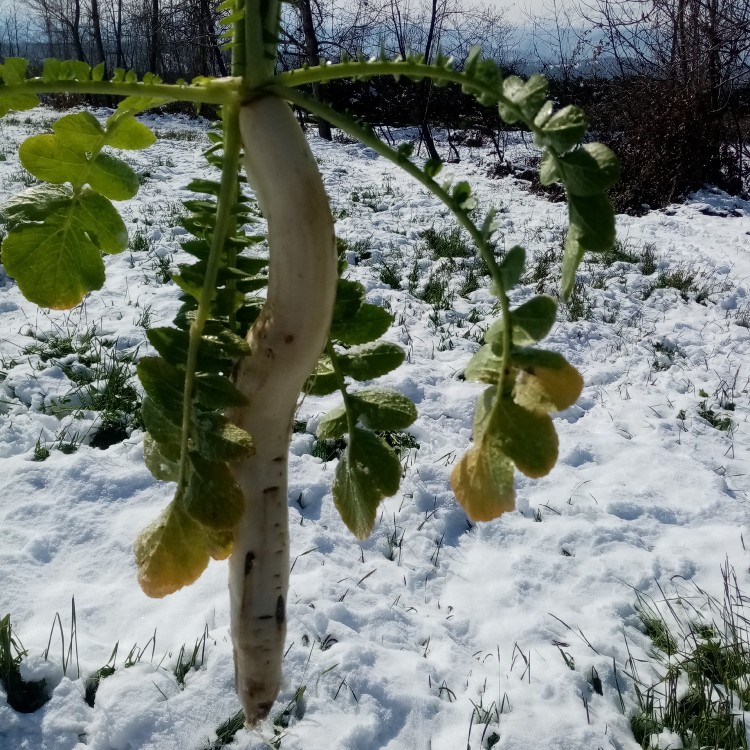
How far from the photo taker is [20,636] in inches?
59.6

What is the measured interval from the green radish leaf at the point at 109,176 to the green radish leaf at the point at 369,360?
0.88 feet

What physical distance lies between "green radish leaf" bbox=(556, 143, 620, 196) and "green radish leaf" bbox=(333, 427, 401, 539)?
300mm

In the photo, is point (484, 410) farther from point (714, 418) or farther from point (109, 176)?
point (714, 418)

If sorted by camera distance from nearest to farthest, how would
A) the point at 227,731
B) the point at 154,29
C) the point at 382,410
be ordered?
the point at 382,410
the point at 227,731
the point at 154,29

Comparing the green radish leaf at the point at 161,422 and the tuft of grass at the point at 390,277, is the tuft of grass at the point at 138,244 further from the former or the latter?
the green radish leaf at the point at 161,422

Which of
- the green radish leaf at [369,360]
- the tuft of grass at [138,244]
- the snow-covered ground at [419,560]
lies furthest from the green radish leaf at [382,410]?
the tuft of grass at [138,244]

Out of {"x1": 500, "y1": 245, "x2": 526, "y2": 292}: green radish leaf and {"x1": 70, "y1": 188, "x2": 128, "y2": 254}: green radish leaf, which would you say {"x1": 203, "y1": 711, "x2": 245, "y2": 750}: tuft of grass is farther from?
{"x1": 500, "y1": 245, "x2": 526, "y2": 292}: green radish leaf

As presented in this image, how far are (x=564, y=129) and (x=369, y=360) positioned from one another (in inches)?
12.6

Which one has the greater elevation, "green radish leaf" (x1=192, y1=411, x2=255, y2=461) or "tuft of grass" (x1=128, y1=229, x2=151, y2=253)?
"green radish leaf" (x1=192, y1=411, x2=255, y2=461)

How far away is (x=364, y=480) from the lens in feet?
2.12

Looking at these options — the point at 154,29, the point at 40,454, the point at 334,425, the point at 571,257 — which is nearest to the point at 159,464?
the point at 334,425

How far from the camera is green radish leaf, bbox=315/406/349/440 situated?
28.0 inches

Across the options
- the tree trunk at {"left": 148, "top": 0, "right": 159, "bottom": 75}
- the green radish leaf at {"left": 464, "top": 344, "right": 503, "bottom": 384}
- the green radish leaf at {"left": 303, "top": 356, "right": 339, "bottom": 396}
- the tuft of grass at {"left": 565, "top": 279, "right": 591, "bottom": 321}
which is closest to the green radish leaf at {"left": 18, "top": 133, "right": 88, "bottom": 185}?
the green radish leaf at {"left": 303, "top": 356, "right": 339, "bottom": 396}

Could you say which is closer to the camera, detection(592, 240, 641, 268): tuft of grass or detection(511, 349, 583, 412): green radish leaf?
detection(511, 349, 583, 412): green radish leaf
